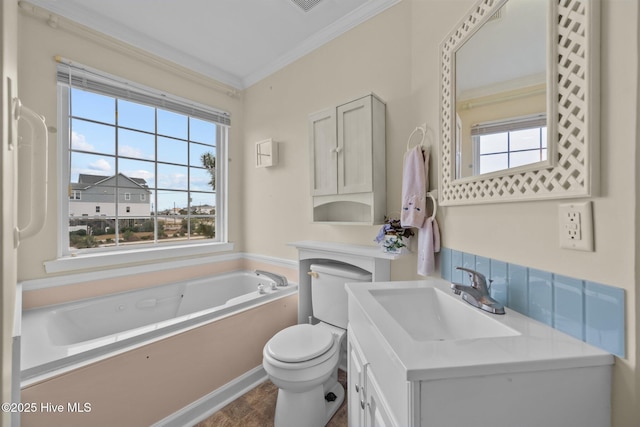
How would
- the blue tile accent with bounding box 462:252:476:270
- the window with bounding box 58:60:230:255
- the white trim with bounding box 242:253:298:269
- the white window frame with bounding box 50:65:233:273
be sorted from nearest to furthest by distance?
the blue tile accent with bounding box 462:252:476:270
the white window frame with bounding box 50:65:233:273
the window with bounding box 58:60:230:255
the white trim with bounding box 242:253:298:269

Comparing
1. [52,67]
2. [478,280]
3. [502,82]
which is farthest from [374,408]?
[52,67]

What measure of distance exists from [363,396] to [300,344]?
56 cm

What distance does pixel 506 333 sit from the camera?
72 centimetres

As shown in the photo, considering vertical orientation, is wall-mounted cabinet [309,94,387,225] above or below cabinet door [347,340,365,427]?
above

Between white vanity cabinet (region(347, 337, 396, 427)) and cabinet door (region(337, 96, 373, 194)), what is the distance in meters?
0.93

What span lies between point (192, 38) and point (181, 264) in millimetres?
1944

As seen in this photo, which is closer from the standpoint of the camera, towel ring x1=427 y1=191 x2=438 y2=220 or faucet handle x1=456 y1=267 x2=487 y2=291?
faucet handle x1=456 y1=267 x2=487 y2=291

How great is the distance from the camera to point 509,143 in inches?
32.9

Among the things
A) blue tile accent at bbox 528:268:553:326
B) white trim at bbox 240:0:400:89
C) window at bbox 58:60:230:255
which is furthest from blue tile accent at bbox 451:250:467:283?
window at bbox 58:60:230:255

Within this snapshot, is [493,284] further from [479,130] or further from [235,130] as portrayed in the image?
[235,130]

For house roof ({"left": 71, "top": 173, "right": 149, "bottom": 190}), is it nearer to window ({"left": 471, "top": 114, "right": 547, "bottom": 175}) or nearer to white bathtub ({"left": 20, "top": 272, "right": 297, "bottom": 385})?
white bathtub ({"left": 20, "top": 272, "right": 297, "bottom": 385})

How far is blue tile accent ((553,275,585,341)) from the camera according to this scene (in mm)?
638

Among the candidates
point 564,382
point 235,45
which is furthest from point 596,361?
point 235,45

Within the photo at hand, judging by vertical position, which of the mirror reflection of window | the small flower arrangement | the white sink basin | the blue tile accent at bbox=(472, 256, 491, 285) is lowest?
the white sink basin
